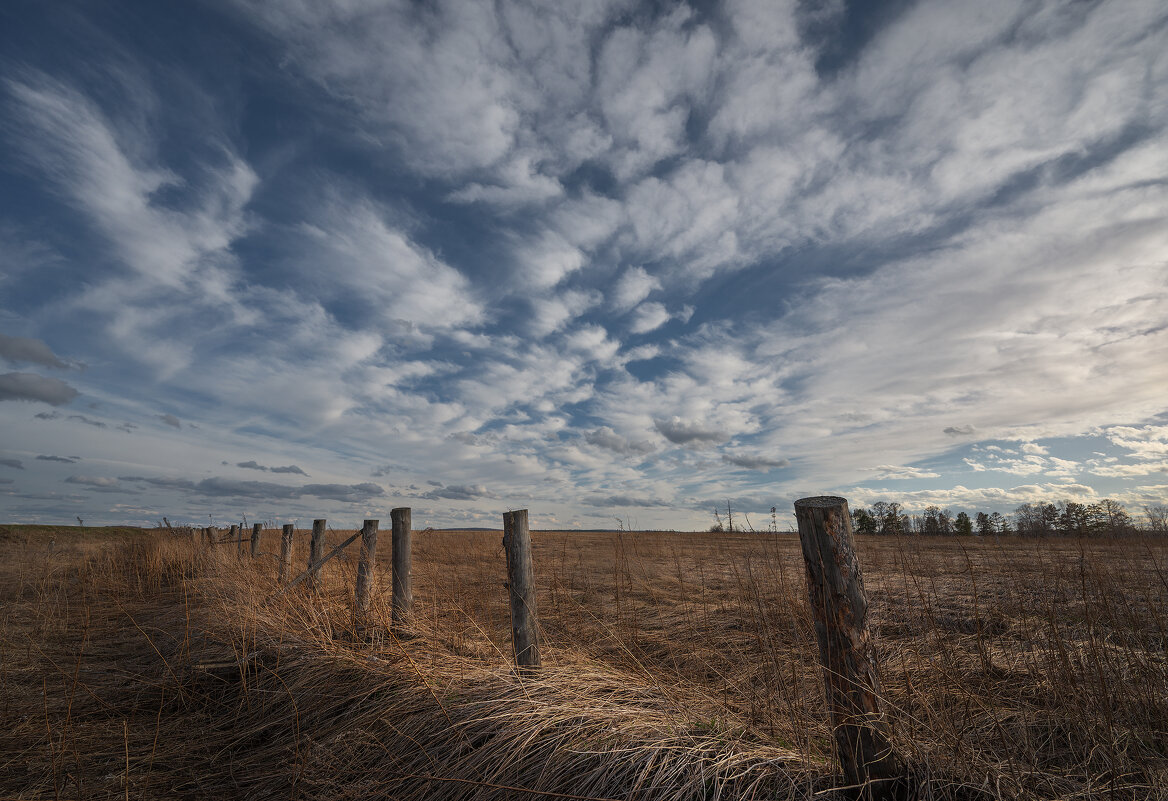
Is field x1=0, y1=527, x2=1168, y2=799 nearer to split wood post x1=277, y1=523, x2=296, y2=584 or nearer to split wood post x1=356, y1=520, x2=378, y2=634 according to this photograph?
split wood post x1=356, y1=520, x2=378, y2=634

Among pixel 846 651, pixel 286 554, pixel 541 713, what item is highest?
pixel 286 554

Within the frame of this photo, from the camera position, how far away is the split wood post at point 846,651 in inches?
95.5

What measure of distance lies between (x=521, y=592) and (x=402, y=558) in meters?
2.56

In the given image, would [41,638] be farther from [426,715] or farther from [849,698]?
[849,698]

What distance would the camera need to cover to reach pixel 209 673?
5.29 metres

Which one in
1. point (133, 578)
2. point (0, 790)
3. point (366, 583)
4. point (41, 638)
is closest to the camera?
point (0, 790)

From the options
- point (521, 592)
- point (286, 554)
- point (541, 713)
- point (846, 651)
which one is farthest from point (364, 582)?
point (286, 554)

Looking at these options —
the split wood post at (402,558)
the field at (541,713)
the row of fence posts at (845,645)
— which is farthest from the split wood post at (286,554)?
the row of fence posts at (845,645)

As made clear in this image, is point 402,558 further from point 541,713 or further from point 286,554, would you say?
point 286,554

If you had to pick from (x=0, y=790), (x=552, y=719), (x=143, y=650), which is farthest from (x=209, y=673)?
(x=552, y=719)

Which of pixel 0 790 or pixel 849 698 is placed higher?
pixel 849 698

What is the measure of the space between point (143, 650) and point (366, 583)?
342cm

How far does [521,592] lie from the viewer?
4285 mm

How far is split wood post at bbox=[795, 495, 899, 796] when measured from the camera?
2.43m
